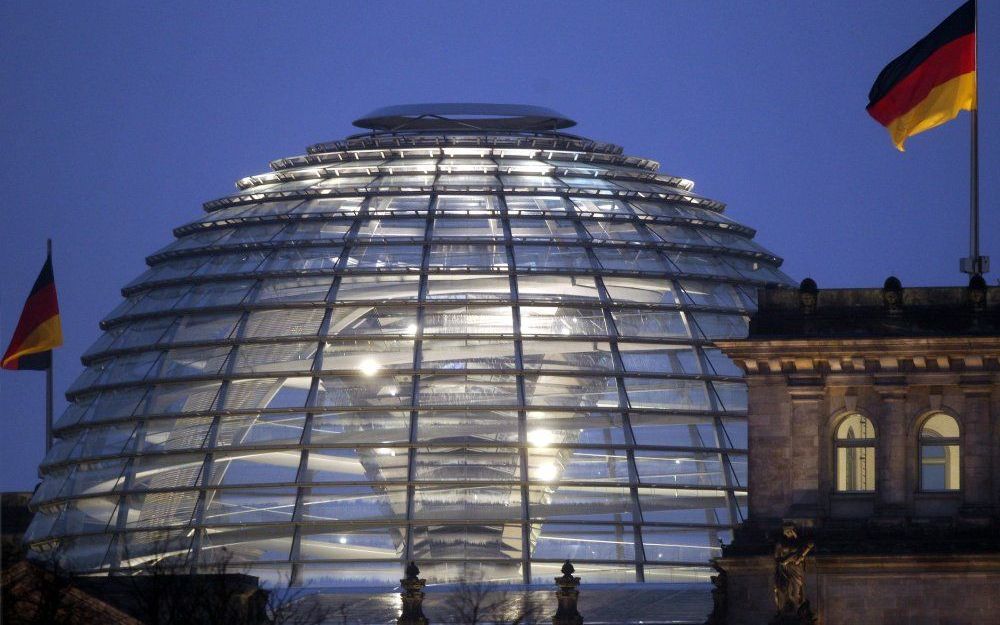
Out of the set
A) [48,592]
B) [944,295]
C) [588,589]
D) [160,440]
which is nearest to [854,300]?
[944,295]

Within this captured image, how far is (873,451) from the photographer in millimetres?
89125

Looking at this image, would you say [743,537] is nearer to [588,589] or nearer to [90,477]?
[588,589]

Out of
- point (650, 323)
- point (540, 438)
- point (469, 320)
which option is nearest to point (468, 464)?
point (540, 438)

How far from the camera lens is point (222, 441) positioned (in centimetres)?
10644

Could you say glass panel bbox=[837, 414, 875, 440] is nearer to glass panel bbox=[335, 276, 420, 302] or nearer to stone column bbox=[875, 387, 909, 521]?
stone column bbox=[875, 387, 909, 521]

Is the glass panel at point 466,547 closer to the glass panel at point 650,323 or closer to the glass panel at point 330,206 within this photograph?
the glass panel at point 650,323

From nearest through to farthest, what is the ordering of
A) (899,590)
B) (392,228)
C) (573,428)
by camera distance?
(899,590) → (573,428) → (392,228)

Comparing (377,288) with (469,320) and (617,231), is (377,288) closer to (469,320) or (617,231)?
(469,320)

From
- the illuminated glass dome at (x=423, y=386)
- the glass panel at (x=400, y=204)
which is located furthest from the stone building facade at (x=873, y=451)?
the glass panel at (x=400, y=204)

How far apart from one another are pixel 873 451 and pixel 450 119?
31385 millimetres

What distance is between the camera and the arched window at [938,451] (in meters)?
88.7

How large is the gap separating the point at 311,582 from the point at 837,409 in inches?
690

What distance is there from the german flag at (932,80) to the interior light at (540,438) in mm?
17441

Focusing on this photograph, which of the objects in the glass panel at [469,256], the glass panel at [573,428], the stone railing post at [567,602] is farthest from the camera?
the glass panel at [469,256]
